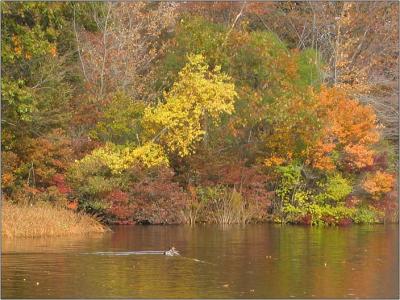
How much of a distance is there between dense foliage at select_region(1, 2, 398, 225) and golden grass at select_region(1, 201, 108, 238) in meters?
1.46

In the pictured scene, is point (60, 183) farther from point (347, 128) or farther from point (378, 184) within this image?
point (378, 184)

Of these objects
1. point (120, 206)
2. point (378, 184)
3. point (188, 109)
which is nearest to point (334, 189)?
point (378, 184)

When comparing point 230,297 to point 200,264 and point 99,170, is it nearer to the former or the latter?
point 200,264

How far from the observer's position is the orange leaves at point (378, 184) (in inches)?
1645

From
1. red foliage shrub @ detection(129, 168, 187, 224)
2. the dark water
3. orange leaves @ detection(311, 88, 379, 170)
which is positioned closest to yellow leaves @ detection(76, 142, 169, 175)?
red foliage shrub @ detection(129, 168, 187, 224)

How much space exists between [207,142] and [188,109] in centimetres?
231

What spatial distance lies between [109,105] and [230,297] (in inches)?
847

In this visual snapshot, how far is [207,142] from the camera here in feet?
131

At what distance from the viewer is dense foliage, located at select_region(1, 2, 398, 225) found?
3631 cm

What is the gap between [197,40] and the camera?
132ft

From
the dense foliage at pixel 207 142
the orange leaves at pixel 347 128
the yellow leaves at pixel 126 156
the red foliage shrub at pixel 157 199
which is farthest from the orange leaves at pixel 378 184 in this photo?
the yellow leaves at pixel 126 156

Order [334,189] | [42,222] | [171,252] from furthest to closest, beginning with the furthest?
[334,189] < [42,222] < [171,252]

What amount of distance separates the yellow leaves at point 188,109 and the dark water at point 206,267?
531 centimetres

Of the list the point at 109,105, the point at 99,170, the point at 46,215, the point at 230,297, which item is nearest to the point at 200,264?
the point at 230,297
